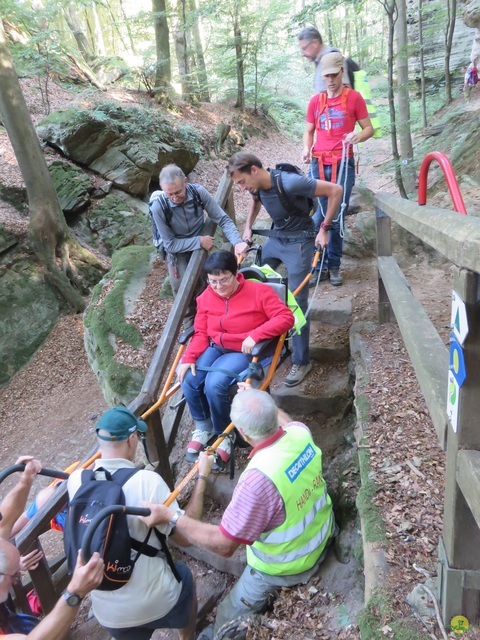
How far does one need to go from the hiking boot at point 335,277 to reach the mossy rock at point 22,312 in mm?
7106

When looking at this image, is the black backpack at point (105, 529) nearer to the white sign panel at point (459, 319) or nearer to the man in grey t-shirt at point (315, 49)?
the white sign panel at point (459, 319)

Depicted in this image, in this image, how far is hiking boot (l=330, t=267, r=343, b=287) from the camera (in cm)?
574

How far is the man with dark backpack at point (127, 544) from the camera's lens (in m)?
2.18

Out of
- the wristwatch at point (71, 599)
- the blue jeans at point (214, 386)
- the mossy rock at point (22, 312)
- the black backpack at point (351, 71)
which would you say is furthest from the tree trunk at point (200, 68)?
the wristwatch at point (71, 599)

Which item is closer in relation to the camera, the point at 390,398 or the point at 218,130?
the point at 390,398

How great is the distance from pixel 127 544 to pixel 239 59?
17545mm

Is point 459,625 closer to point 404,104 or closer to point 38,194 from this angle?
point 404,104

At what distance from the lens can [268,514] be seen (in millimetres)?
2361

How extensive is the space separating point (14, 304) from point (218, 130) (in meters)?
9.45

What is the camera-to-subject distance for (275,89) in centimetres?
2220

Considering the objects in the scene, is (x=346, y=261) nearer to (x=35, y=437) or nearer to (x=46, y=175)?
(x=35, y=437)

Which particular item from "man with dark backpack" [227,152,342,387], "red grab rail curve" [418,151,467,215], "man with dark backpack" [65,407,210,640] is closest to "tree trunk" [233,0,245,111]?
"man with dark backpack" [227,152,342,387]

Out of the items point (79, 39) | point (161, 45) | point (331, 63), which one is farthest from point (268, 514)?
point (79, 39)

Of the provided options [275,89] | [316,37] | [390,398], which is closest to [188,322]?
[390,398]
